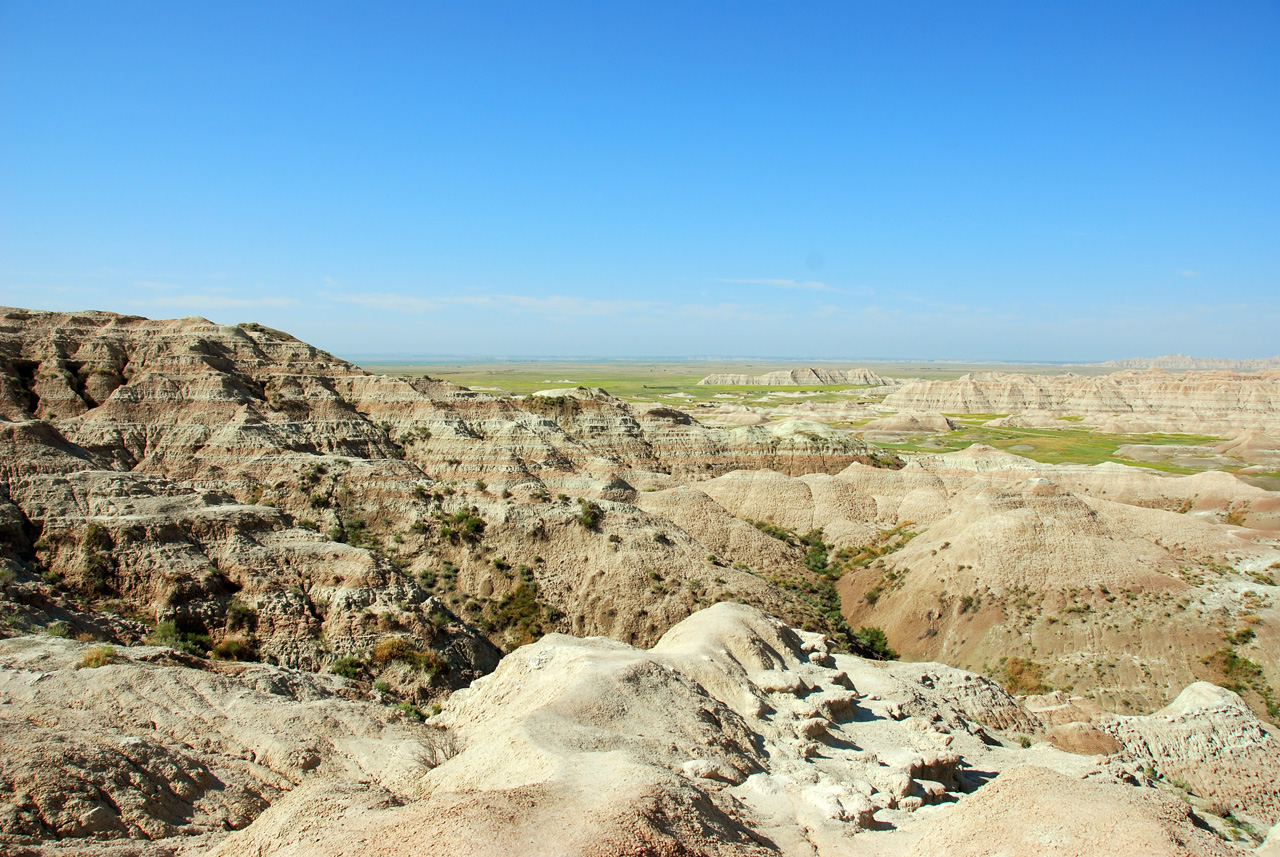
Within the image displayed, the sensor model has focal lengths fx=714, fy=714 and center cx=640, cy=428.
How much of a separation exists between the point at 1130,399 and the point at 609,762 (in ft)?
501

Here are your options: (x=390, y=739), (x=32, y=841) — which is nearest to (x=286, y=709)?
(x=390, y=739)

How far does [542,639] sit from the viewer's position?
2392 cm

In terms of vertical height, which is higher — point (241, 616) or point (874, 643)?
point (241, 616)

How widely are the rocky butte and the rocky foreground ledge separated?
0.09 metres

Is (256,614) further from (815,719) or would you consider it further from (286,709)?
(815,719)

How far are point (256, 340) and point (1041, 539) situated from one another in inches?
2207

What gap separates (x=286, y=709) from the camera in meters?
17.7

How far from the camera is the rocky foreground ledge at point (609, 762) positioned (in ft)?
39.5

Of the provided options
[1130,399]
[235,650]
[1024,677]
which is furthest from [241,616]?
[1130,399]

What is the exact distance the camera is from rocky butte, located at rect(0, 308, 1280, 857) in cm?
1338

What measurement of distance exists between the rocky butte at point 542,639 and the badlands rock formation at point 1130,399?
255 feet

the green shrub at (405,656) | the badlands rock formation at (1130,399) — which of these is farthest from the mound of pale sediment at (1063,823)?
the badlands rock formation at (1130,399)

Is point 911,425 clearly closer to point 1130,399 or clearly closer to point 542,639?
point 1130,399

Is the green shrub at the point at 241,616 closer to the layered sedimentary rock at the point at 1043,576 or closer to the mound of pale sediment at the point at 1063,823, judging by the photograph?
the mound of pale sediment at the point at 1063,823
